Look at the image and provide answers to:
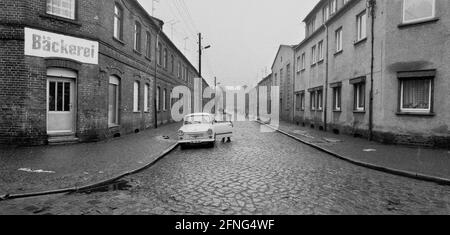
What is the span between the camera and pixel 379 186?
20.2ft

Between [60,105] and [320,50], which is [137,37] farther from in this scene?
[320,50]

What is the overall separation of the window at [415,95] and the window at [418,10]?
2.49 m

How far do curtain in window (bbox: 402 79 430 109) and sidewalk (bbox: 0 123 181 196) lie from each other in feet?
33.8

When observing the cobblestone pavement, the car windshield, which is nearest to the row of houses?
the cobblestone pavement

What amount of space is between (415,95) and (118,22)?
14.8 meters

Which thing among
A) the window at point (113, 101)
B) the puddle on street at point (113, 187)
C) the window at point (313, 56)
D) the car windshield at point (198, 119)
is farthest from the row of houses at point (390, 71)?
the window at point (113, 101)

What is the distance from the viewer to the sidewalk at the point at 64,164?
6.01 meters

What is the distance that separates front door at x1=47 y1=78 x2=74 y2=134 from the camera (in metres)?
11.8

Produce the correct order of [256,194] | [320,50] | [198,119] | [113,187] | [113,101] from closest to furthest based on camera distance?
[256,194] < [113,187] < [198,119] < [113,101] < [320,50]

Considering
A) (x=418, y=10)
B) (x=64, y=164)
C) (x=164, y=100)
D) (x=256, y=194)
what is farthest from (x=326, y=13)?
(x=64, y=164)

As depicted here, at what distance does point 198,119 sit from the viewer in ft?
44.9

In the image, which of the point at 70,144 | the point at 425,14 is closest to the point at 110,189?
the point at 70,144
